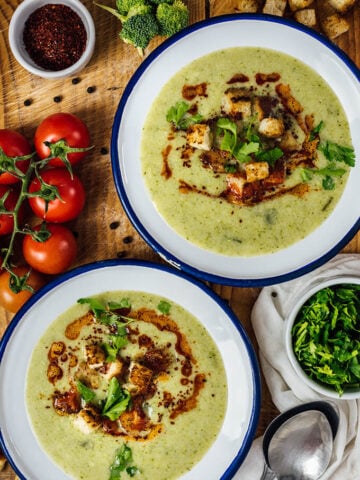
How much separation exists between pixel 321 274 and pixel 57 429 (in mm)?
1422

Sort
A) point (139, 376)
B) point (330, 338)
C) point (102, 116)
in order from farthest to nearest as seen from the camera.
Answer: point (102, 116), point (330, 338), point (139, 376)

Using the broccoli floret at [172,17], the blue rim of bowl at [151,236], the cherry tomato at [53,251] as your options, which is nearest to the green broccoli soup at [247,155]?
the blue rim of bowl at [151,236]

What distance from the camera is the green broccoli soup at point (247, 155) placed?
2.88 meters

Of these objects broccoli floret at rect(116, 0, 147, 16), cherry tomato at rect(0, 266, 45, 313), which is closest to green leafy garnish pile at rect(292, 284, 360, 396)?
cherry tomato at rect(0, 266, 45, 313)

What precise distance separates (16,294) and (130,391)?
686 mm

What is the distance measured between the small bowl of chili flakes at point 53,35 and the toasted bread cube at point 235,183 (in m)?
0.87

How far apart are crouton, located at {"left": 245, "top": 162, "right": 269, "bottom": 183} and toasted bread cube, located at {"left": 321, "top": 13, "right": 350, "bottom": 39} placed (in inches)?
29.4

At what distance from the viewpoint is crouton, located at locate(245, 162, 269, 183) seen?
9.17 ft

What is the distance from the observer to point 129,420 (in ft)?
9.85

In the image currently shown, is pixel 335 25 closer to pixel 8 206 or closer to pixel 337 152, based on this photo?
pixel 337 152

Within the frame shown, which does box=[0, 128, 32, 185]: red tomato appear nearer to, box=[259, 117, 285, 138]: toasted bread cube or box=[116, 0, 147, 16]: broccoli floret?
box=[116, 0, 147, 16]: broccoli floret

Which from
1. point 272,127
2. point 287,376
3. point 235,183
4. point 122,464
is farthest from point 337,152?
point 122,464

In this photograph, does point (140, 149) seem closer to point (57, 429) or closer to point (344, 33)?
point (344, 33)

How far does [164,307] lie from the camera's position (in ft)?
9.73
